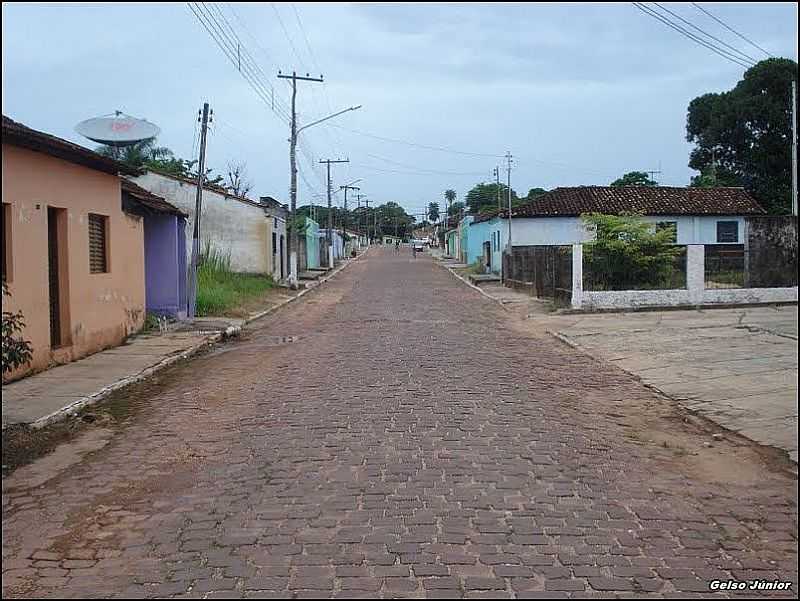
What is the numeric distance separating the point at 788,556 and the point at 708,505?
1.00 meters

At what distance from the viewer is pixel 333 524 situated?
5.30m

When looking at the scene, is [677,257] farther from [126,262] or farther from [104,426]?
[104,426]

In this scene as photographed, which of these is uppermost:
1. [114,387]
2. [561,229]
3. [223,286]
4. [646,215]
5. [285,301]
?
[646,215]

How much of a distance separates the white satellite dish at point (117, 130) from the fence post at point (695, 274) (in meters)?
13.9

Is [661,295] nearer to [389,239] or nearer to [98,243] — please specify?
[98,243]

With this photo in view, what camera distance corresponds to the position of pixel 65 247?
501 inches

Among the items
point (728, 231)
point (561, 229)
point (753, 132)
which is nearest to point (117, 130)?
point (561, 229)

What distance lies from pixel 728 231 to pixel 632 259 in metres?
20.1

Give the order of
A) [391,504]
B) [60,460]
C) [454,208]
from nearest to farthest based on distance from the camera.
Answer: [391,504] < [60,460] < [454,208]

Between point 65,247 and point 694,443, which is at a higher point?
point 65,247

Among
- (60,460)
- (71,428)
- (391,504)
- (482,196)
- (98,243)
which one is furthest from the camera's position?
(482,196)

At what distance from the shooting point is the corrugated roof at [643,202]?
131ft

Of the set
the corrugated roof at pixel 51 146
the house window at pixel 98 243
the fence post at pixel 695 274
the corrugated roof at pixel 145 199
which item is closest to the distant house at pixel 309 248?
the fence post at pixel 695 274

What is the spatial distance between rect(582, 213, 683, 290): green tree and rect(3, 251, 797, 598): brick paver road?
41.0ft
